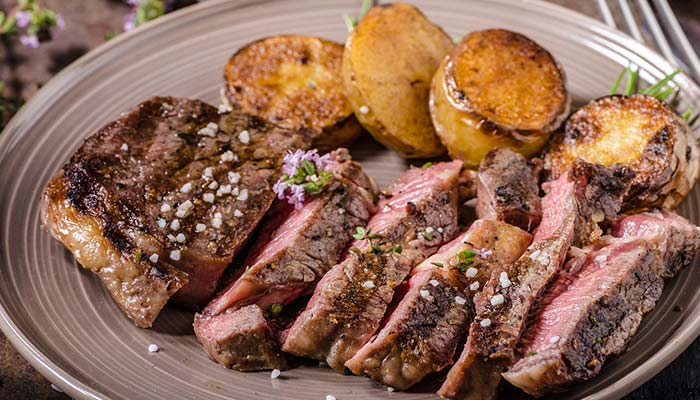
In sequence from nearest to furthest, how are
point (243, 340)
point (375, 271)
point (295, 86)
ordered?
point (243, 340)
point (375, 271)
point (295, 86)

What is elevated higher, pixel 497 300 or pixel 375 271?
pixel 497 300

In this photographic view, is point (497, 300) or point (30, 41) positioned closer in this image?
point (497, 300)

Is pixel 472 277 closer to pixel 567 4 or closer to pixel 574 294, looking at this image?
pixel 574 294

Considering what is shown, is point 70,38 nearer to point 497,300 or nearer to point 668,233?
point 497,300

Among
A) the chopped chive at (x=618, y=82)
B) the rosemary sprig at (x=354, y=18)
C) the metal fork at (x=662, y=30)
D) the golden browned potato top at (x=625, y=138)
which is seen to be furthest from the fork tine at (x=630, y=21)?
the rosemary sprig at (x=354, y=18)

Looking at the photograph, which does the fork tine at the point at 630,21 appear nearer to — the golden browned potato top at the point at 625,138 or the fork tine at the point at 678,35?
the fork tine at the point at 678,35

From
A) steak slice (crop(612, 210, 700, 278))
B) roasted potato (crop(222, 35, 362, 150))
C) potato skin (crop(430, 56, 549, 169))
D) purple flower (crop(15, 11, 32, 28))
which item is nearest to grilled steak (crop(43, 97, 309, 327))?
roasted potato (crop(222, 35, 362, 150))

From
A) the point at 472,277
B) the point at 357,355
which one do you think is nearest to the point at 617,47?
the point at 472,277

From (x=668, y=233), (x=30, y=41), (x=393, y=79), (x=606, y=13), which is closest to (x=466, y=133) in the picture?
(x=393, y=79)
